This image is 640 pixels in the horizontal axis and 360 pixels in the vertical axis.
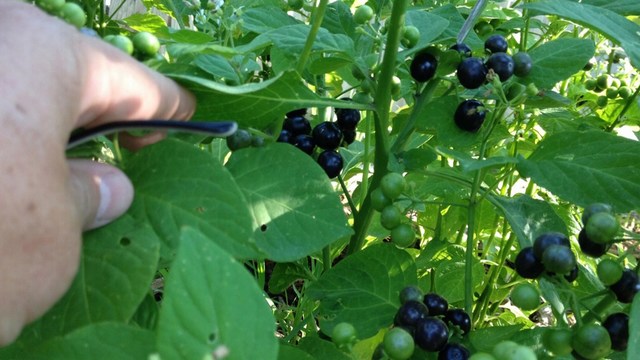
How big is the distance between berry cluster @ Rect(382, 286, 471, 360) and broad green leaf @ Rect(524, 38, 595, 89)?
14.9 inches

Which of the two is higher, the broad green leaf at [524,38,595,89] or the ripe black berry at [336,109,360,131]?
the broad green leaf at [524,38,595,89]

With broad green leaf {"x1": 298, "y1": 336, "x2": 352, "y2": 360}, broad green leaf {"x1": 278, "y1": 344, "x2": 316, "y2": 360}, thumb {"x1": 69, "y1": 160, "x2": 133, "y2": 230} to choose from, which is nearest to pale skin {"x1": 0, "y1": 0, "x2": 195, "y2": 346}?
thumb {"x1": 69, "y1": 160, "x2": 133, "y2": 230}

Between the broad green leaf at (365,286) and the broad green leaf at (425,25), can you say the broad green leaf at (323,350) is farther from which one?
the broad green leaf at (425,25)

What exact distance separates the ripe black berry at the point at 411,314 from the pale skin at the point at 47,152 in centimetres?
36

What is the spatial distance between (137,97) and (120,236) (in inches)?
5.4

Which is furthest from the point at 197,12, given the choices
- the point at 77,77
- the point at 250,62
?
the point at 77,77

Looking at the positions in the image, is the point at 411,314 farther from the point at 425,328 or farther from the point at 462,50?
the point at 462,50

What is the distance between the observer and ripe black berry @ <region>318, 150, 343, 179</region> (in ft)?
3.26

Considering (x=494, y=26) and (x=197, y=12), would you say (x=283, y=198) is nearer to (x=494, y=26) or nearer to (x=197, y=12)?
(x=197, y=12)

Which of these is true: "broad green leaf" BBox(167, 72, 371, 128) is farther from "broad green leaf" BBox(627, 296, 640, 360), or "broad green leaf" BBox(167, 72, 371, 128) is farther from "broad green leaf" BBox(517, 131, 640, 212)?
"broad green leaf" BBox(627, 296, 640, 360)

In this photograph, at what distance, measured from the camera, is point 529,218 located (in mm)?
920

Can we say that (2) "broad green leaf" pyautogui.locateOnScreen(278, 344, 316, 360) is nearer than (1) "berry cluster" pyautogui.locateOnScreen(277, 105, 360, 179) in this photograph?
Yes

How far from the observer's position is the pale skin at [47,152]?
486mm

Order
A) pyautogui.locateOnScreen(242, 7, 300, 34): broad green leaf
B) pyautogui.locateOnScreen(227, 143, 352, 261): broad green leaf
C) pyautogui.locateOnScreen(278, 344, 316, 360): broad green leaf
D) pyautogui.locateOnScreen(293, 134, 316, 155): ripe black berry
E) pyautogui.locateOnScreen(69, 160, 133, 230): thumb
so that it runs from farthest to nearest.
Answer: pyautogui.locateOnScreen(242, 7, 300, 34): broad green leaf, pyautogui.locateOnScreen(293, 134, 316, 155): ripe black berry, pyautogui.locateOnScreen(227, 143, 352, 261): broad green leaf, pyautogui.locateOnScreen(278, 344, 316, 360): broad green leaf, pyautogui.locateOnScreen(69, 160, 133, 230): thumb
